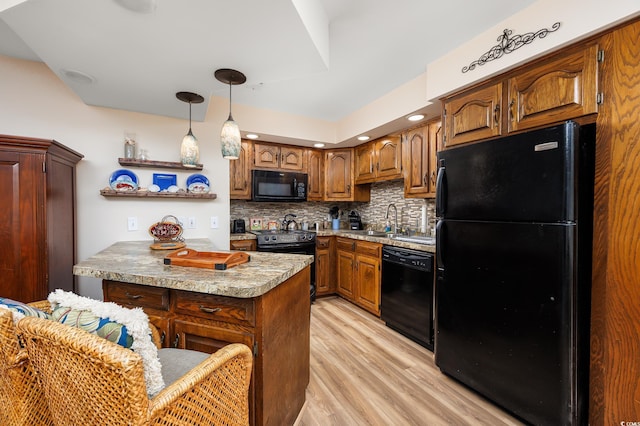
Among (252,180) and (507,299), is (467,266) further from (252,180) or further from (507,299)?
(252,180)

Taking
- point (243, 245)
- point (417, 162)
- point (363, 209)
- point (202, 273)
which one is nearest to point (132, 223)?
point (243, 245)

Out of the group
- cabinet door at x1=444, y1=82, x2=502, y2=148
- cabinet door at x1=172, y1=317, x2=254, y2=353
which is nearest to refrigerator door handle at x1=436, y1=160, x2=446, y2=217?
cabinet door at x1=444, y1=82, x2=502, y2=148

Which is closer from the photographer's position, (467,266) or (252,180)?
(467,266)

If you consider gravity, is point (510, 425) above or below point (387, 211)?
below

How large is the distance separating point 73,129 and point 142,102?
2.06 feet

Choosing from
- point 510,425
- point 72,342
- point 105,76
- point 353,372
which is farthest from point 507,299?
point 105,76

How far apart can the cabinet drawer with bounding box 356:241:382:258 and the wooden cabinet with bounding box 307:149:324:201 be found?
103 centimetres

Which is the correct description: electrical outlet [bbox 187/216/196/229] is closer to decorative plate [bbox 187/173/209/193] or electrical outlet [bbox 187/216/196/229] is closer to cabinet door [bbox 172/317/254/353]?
decorative plate [bbox 187/173/209/193]

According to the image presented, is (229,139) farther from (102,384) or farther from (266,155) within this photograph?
(266,155)

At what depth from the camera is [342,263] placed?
3.49m

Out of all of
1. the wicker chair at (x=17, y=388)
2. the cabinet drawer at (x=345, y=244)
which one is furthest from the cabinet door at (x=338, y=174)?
the wicker chair at (x=17, y=388)

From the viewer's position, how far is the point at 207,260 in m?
1.43

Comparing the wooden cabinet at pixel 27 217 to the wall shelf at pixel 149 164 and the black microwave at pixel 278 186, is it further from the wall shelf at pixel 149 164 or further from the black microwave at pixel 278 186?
the black microwave at pixel 278 186

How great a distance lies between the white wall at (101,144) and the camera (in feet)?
6.77
